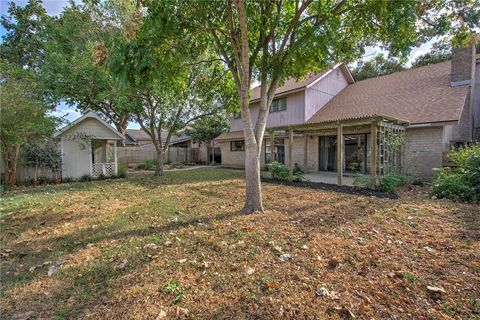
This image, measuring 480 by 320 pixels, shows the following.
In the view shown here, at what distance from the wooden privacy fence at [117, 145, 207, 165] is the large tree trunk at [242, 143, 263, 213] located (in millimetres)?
23286

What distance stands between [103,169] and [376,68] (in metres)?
26.0

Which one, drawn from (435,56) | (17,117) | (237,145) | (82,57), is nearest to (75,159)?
(17,117)

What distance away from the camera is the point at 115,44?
206 inches

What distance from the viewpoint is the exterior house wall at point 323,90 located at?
1598 cm

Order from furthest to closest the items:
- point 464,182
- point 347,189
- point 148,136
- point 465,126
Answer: point 148,136 → point 465,126 → point 347,189 → point 464,182

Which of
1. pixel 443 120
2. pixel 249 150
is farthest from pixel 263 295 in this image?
pixel 443 120

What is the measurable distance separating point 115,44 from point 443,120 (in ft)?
40.9

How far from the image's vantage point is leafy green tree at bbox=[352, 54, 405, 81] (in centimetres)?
2295

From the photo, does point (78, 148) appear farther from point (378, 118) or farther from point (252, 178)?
point (378, 118)

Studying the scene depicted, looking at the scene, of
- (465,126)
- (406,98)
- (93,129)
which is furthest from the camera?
(93,129)

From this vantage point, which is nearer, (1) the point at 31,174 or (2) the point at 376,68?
(1) the point at 31,174

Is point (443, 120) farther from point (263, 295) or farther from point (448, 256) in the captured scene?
point (263, 295)

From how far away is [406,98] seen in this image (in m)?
13.1

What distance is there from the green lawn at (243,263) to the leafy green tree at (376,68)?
21.4 meters
